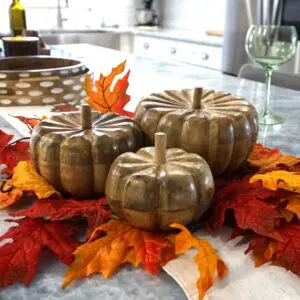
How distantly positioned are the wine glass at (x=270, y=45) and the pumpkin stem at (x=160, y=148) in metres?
0.63

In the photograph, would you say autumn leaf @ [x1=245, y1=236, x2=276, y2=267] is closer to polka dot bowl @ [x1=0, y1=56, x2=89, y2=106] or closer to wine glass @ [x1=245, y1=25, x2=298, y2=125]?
wine glass @ [x1=245, y1=25, x2=298, y2=125]

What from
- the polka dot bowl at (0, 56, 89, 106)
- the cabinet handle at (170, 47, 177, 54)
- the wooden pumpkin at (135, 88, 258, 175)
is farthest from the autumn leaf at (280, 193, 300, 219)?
the cabinet handle at (170, 47, 177, 54)

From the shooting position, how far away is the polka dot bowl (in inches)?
41.5

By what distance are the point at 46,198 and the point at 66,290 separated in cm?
16

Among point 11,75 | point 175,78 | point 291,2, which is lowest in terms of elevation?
point 175,78

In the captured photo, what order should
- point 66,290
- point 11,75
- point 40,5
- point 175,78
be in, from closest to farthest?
point 66,290 → point 11,75 → point 175,78 → point 40,5

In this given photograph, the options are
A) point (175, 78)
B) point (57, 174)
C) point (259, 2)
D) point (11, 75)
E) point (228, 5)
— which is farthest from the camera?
point (228, 5)

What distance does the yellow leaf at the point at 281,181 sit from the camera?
1.63ft

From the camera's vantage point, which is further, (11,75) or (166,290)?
(11,75)

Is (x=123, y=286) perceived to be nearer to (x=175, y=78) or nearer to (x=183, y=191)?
(x=183, y=191)

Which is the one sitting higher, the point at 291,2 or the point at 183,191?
the point at 291,2

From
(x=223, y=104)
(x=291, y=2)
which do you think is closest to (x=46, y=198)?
(x=223, y=104)

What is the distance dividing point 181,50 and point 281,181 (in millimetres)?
3313

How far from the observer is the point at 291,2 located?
258cm
